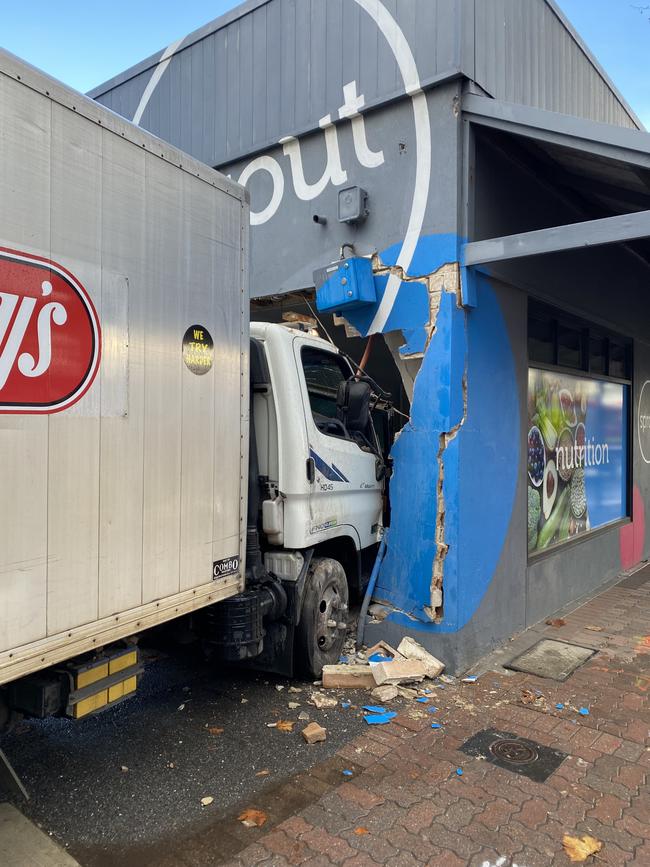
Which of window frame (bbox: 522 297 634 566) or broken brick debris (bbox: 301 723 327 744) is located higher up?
window frame (bbox: 522 297 634 566)

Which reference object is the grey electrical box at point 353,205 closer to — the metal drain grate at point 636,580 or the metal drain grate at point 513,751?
the metal drain grate at point 513,751

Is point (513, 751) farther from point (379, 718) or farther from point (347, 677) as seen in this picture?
point (347, 677)

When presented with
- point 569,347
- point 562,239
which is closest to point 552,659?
point 562,239

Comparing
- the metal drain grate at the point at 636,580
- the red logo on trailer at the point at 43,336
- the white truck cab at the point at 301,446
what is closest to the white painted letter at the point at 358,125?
the white truck cab at the point at 301,446

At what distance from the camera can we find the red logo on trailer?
2.31 metres

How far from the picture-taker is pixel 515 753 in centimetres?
364

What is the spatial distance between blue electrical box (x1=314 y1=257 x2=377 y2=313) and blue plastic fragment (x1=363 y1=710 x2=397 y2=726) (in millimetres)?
3230

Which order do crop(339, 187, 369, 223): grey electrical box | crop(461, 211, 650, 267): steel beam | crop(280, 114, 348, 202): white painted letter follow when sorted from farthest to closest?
crop(280, 114, 348, 202): white painted letter → crop(339, 187, 369, 223): grey electrical box → crop(461, 211, 650, 267): steel beam

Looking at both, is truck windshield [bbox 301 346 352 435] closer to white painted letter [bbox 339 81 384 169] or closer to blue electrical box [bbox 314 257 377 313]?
blue electrical box [bbox 314 257 377 313]

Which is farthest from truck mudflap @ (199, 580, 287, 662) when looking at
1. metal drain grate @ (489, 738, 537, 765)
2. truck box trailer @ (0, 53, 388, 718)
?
metal drain grate @ (489, 738, 537, 765)

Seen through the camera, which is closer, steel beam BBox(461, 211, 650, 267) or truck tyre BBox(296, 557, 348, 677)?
steel beam BBox(461, 211, 650, 267)

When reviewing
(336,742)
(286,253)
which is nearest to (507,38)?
(286,253)

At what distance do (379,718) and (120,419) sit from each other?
268 centimetres

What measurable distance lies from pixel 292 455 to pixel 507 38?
430cm
